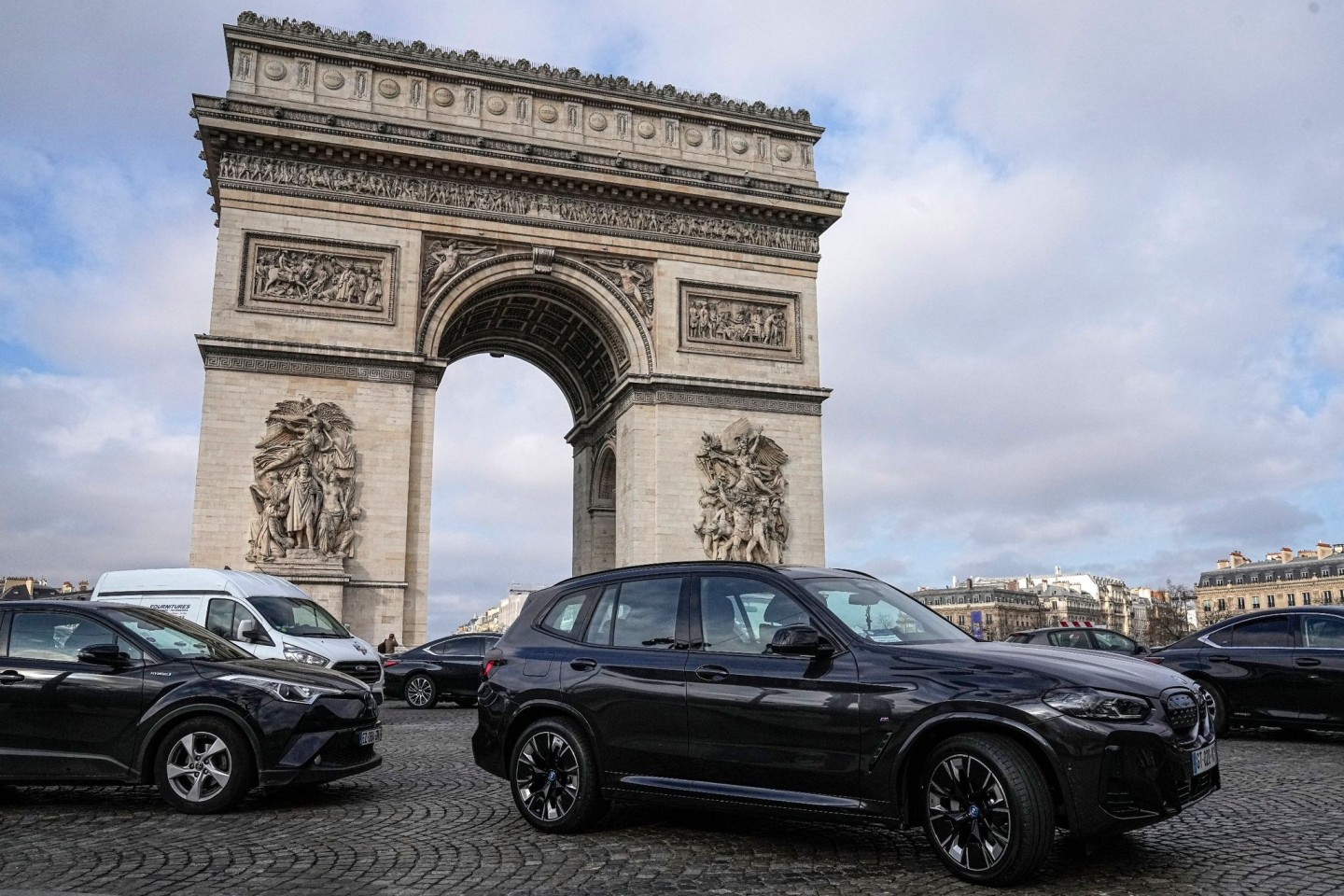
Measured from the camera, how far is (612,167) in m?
27.0

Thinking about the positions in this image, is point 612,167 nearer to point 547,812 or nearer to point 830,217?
point 830,217

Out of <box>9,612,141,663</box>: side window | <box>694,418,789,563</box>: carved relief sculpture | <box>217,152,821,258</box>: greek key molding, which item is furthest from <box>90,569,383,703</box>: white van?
<box>217,152,821,258</box>: greek key molding

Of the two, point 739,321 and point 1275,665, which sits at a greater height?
point 739,321

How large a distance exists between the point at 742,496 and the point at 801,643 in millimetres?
21303

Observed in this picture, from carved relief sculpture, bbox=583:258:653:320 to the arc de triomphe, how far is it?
58 millimetres

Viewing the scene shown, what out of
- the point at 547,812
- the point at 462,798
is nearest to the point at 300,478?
the point at 462,798

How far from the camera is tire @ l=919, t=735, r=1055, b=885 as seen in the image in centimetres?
475

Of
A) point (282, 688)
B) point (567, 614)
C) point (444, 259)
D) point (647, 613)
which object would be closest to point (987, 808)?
point (647, 613)

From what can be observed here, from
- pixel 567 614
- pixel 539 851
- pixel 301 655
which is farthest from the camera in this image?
pixel 301 655

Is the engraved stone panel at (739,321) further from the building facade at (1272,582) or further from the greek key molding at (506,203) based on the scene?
the building facade at (1272,582)

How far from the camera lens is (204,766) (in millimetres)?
7070

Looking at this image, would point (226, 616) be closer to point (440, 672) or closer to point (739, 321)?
point (440, 672)

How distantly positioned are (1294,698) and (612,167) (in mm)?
20270

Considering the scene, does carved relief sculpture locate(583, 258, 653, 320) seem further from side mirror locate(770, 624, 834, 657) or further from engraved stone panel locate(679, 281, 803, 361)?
side mirror locate(770, 624, 834, 657)
